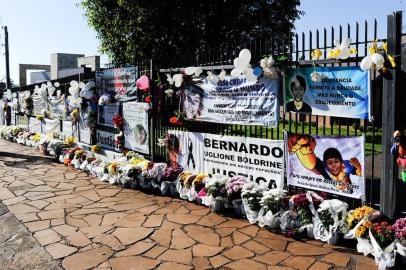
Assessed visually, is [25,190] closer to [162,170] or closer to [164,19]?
[162,170]

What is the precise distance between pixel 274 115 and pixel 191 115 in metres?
2.16

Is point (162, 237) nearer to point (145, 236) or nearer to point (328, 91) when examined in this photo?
point (145, 236)

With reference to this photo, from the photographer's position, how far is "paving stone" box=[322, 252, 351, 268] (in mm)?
4691

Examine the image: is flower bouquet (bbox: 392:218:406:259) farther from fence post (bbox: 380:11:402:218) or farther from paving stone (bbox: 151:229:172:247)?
paving stone (bbox: 151:229:172:247)

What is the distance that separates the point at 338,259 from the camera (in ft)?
15.8

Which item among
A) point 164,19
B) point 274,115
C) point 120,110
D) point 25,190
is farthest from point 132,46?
point 274,115

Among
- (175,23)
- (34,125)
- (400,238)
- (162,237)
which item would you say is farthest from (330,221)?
(34,125)

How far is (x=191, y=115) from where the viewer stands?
8.12 metres

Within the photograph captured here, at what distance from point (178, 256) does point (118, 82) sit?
623 centimetres

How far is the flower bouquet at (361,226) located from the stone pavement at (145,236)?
0.17 metres

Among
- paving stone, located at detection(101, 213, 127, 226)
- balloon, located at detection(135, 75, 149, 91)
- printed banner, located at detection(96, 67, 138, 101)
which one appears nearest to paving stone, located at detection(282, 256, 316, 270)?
paving stone, located at detection(101, 213, 127, 226)

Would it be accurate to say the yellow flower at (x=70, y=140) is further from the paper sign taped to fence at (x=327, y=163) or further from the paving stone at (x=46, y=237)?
the paper sign taped to fence at (x=327, y=163)

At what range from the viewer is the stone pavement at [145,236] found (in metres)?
4.80

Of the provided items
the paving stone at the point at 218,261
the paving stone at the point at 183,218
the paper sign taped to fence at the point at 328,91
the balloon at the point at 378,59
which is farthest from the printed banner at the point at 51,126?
the balloon at the point at 378,59
